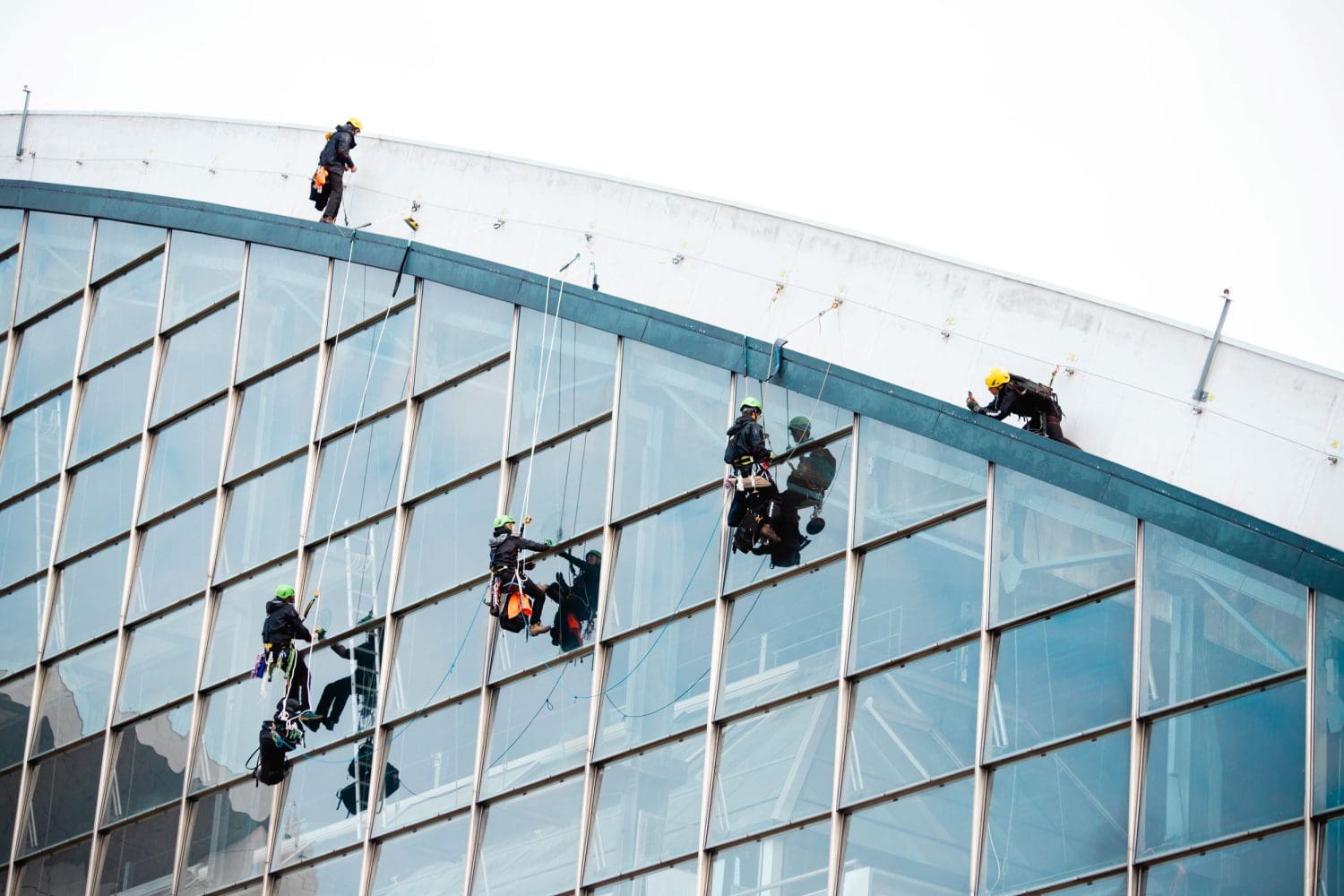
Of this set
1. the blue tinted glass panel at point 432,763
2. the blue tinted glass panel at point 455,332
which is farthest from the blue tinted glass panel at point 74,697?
the blue tinted glass panel at point 455,332

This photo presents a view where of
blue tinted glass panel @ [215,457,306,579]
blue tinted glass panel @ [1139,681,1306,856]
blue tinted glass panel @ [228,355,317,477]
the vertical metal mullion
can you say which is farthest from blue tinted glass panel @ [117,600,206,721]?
blue tinted glass panel @ [1139,681,1306,856]

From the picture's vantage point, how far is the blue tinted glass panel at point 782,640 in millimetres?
24219

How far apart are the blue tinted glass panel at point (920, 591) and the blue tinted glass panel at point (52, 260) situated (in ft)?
51.9

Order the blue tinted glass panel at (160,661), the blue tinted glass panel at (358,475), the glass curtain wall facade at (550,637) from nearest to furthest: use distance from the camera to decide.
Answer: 1. the glass curtain wall facade at (550,637)
2. the blue tinted glass panel at (358,475)
3. the blue tinted glass panel at (160,661)

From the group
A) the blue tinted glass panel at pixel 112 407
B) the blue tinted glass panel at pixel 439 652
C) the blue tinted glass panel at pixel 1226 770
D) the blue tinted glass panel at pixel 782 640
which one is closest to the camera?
the blue tinted glass panel at pixel 1226 770

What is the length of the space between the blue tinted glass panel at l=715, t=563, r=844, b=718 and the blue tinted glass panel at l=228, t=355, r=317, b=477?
8.26 metres

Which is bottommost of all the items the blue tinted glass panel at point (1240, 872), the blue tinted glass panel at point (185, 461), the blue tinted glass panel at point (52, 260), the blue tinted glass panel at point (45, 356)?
the blue tinted glass panel at point (1240, 872)

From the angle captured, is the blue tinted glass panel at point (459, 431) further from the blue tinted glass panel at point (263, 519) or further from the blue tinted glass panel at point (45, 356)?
the blue tinted glass panel at point (45, 356)

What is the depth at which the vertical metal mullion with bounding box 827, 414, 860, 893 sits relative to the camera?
23.2 metres

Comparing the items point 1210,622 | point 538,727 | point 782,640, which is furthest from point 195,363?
point 1210,622

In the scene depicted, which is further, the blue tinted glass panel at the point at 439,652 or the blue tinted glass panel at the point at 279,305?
the blue tinted glass panel at the point at 279,305

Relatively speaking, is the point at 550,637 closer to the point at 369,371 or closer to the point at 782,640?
the point at 782,640

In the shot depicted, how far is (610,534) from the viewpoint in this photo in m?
26.3

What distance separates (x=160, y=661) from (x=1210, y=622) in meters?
15.8
